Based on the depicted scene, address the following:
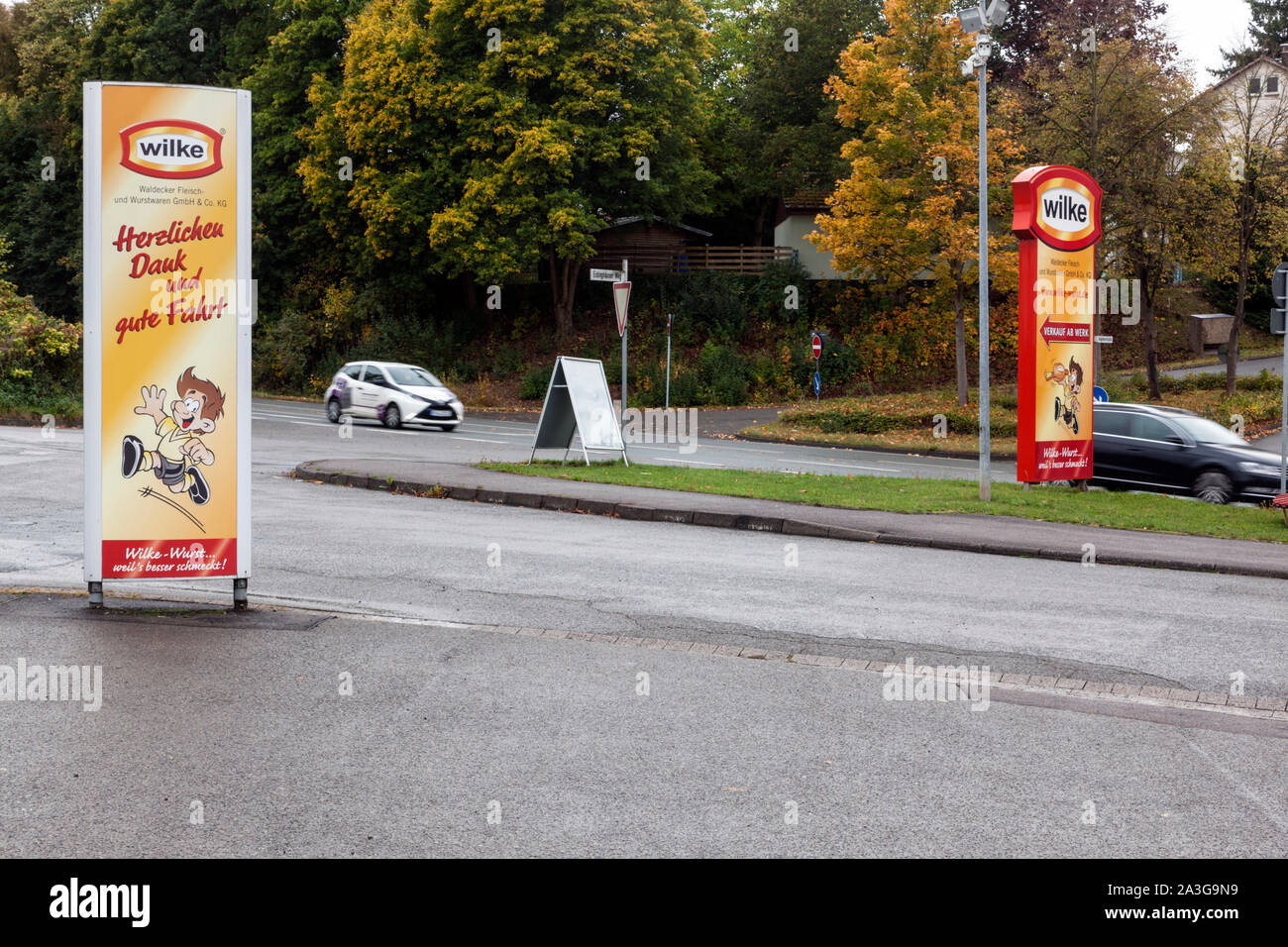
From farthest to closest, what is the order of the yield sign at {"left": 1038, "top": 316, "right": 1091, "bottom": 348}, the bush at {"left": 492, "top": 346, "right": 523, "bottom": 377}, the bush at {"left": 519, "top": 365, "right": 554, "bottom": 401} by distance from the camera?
the bush at {"left": 492, "top": 346, "right": 523, "bottom": 377}, the bush at {"left": 519, "top": 365, "right": 554, "bottom": 401}, the yield sign at {"left": 1038, "top": 316, "right": 1091, "bottom": 348}

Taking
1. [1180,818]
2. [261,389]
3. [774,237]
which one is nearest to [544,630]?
[1180,818]

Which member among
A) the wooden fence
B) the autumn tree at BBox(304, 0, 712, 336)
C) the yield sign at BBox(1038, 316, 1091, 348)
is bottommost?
the yield sign at BBox(1038, 316, 1091, 348)

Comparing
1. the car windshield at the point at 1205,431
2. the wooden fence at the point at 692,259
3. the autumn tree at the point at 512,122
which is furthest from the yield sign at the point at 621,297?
the wooden fence at the point at 692,259

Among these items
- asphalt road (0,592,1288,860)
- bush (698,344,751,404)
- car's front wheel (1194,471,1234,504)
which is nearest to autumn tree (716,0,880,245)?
bush (698,344,751,404)

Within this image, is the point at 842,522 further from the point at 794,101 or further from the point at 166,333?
the point at 794,101

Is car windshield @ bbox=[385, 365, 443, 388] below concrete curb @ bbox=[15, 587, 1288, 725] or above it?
above

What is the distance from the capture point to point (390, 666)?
7.36m

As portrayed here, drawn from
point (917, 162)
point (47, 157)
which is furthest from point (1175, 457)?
point (47, 157)

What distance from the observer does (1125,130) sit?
3116 cm

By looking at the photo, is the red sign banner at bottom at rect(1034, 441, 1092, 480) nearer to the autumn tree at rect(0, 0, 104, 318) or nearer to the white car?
the white car

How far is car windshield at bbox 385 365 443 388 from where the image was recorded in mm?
30484

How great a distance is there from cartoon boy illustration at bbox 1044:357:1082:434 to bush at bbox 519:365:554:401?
2611 centimetres

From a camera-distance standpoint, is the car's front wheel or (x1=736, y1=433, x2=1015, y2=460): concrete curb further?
(x1=736, y1=433, x2=1015, y2=460): concrete curb

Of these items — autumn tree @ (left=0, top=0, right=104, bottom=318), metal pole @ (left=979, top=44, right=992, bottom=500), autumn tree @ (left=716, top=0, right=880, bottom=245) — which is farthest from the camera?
autumn tree @ (left=0, top=0, right=104, bottom=318)
